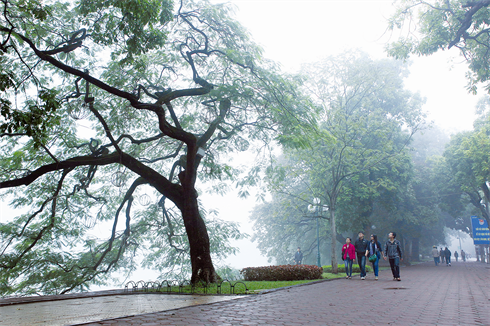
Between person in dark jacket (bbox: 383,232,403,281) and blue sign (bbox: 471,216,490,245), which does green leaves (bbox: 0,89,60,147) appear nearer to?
person in dark jacket (bbox: 383,232,403,281)

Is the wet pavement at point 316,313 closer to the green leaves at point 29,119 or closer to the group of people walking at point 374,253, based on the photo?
the green leaves at point 29,119

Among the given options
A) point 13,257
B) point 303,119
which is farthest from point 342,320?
point 13,257

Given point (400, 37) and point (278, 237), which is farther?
point (278, 237)

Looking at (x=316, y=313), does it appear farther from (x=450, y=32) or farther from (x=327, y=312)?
(x=450, y=32)

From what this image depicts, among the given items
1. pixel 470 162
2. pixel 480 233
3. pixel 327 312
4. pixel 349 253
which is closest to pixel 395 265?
pixel 349 253

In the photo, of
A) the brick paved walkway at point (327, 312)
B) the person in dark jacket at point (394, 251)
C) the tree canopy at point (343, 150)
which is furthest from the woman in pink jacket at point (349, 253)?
the brick paved walkway at point (327, 312)

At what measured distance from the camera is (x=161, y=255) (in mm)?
17453

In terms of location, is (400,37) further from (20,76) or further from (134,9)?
(20,76)

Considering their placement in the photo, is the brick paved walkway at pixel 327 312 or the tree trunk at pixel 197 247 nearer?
the brick paved walkway at pixel 327 312

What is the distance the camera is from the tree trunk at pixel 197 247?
12.0 m

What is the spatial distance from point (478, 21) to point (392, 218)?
2332cm

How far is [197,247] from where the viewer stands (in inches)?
489

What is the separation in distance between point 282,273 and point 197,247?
3714 mm

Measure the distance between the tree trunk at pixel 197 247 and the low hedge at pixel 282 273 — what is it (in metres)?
2.50
